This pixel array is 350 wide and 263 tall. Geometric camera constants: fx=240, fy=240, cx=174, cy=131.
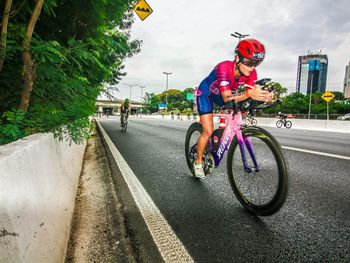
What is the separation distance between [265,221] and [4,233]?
2171 mm

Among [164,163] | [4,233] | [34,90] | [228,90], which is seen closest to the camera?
[4,233]

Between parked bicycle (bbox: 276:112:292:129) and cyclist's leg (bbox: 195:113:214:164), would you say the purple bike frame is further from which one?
parked bicycle (bbox: 276:112:292:129)

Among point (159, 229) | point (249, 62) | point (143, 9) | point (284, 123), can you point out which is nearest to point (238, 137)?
point (249, 62)

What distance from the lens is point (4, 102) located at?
347 centimetres

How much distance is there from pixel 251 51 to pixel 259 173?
4.61ft

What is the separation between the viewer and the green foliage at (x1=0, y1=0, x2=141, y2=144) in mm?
2848

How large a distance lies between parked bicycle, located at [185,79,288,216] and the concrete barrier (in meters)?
1.89

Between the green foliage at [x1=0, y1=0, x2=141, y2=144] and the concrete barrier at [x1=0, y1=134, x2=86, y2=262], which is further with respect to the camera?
the green foliage at [x1=0, y1=0, x2=141, y2=144]

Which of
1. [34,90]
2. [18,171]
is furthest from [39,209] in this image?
[34,90]

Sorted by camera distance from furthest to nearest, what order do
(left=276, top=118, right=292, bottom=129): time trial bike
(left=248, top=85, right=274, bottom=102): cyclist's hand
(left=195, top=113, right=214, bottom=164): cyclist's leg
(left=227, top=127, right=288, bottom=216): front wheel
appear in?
(left=276, top=118, right=292, bottom=129): time trial bike, (left=195, top=113, right=214, bottom=164): cyclist's leg, (left=248, top=85, right=274, bottom=102): cyclist's hand, (left=227, top=127, right=288, bottom=216): front wheel

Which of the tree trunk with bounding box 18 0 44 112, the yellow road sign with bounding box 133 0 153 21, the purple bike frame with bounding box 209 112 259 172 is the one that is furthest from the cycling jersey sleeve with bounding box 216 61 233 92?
the yellow road sign with bounding box 133 0 153 21

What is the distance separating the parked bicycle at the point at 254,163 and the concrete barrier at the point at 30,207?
6.21 ft

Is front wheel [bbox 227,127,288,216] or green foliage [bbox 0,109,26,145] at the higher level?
green foliage [bbox 0,109,26,145]

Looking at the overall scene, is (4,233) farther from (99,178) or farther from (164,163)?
(164,163)
